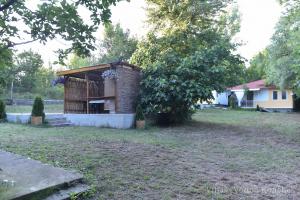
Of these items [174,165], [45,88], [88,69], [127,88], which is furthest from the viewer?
[45,88]

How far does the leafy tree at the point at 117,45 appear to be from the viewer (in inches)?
1247

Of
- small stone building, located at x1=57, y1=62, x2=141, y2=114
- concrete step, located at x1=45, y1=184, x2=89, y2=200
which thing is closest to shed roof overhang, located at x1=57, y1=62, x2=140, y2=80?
small stone building, located at x1=57, y1=62, x2=141, y2=114

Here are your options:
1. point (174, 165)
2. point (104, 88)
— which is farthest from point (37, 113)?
point (174, 165)

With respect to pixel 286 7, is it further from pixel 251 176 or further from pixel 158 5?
pixel 251 176

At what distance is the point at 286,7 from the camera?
1426 centimetres

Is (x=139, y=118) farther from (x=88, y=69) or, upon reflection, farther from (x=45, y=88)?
(x=45, y=88)

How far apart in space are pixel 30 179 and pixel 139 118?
763cm

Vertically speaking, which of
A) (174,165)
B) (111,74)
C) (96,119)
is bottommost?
(174,165)

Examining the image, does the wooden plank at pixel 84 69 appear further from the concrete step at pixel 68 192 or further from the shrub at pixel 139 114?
the concrete step at pixel 68 192

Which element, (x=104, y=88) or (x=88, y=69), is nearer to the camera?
(x=88, y=69)

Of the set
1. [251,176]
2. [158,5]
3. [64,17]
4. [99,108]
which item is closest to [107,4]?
[64,17]

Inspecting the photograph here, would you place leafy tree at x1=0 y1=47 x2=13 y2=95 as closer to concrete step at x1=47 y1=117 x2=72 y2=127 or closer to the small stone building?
the small stone building

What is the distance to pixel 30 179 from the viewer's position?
3871 mm

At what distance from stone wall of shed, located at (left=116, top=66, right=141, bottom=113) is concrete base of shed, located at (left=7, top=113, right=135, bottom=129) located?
0.50 metres
